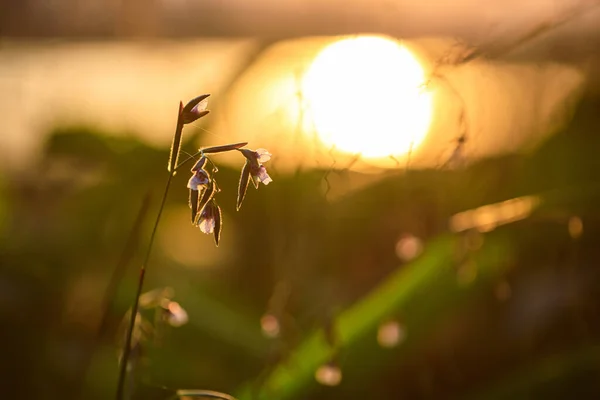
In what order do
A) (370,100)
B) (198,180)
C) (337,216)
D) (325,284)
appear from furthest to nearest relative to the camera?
(337,216)
(325,284)
(370,100)
(198,180)

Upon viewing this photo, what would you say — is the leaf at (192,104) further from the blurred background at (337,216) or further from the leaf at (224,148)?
the blurred background at (337,216)

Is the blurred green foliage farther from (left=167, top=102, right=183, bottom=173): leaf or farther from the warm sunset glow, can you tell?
(left=167, top=102, right=183, bottom=173): leaf

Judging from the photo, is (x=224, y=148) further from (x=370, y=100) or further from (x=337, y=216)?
(x=337, y=216)

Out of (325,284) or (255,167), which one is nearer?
(255,167)

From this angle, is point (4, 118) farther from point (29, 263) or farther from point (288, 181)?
point (288, 181)

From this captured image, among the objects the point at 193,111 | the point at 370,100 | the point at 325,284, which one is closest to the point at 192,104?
the point at 193,111

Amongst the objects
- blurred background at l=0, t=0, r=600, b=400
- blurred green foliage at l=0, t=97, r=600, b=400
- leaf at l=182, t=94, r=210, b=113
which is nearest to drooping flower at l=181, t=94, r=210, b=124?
leaf at l=182, t=94, r=210, b=113
